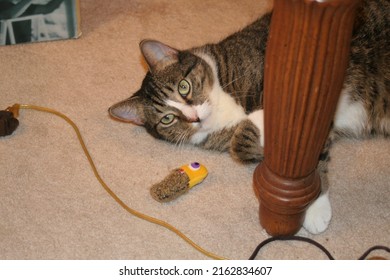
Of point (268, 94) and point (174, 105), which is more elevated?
point (268, 94)

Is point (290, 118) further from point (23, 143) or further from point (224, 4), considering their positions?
point (224, 4)

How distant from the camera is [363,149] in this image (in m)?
1.48

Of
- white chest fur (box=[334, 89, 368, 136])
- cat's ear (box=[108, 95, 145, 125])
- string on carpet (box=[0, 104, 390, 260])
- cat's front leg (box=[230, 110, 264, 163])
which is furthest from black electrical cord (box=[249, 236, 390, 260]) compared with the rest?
cat's ear (box=[108, 95, 145, 125])

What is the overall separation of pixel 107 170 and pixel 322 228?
0.66 metres

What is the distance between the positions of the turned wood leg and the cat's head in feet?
1.20

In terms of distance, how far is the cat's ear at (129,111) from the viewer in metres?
1.49

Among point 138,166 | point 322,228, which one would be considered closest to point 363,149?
point 322,228

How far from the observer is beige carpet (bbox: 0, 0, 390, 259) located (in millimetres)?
1275

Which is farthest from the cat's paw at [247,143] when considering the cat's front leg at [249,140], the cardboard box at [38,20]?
the cardboard box at [38,20]

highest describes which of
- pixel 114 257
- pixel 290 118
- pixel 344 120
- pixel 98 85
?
pixel 290 118

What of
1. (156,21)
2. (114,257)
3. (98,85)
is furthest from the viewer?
(156,21)

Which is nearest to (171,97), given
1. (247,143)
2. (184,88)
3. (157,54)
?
(184,88)

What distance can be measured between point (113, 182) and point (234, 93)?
18.0 inches

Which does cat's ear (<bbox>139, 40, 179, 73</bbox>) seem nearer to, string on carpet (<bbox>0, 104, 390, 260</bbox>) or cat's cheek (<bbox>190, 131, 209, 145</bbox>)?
cat's cheek (<bbox>190, 131, 209, 145</bbox>)
